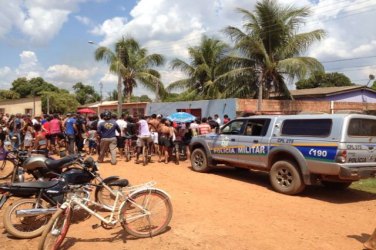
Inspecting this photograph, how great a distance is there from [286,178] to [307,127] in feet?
4.15

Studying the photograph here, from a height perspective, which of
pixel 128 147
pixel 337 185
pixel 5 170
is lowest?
pixel 337 185

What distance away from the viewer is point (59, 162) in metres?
6.39

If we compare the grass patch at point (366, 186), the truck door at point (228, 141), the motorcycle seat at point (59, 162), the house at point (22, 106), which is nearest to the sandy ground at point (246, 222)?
the grass patch at point (366, 186)

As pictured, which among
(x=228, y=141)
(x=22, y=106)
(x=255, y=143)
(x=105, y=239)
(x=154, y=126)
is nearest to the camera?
(x=105, y=239)

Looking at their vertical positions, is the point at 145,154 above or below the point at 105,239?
above

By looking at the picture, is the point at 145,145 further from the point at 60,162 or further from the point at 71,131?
the point at 60,162

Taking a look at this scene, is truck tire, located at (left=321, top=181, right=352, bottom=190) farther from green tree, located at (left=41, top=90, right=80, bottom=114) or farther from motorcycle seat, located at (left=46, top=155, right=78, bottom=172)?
green tree, located at (left=41, top=90, right=80, bottom=114)

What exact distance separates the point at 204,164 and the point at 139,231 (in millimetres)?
5903

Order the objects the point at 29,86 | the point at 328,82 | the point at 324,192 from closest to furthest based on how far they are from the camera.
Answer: the point at 324,192 < the point at 328,82 < the point at 29,86

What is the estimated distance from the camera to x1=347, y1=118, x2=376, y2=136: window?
769 centimetres

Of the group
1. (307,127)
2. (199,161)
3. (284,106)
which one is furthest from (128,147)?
(284,106)

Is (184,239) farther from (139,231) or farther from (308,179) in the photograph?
(308,179)

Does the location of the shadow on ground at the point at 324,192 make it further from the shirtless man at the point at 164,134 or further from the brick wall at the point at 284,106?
the brick wall at the point at 284,106

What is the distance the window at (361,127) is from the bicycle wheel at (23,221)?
597 centimetres
